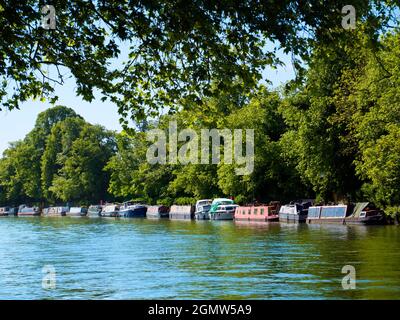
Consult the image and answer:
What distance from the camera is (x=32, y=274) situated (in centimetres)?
2767

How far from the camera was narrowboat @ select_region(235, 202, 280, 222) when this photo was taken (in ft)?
241

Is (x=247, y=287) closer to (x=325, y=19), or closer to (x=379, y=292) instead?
(x=379, y=292)

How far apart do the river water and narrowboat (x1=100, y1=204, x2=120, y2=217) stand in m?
73.0

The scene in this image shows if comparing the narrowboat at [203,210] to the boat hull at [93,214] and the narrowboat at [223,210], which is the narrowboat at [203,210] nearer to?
the narrowboat at [223,210]

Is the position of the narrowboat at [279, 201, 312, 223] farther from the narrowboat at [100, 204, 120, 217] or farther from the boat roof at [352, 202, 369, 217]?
the narrowboat at [100, 204, 120, 217]

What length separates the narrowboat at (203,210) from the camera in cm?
8850

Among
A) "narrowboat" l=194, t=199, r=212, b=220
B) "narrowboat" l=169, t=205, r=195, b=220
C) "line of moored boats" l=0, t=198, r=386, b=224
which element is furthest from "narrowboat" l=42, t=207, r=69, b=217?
"narrowboat" l=194, t=199, r=212, b=220

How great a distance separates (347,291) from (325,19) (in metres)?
9.46

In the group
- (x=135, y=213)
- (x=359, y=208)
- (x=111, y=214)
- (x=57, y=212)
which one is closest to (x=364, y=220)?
(x=359, y=208)

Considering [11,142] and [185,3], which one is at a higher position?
[11,142]

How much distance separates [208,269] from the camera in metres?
27.4

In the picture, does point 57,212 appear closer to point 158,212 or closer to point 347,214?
point 158,212
